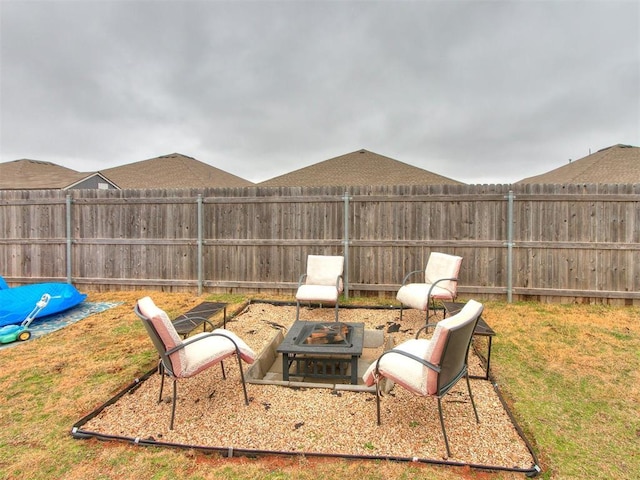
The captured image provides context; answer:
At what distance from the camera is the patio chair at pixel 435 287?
4.16m

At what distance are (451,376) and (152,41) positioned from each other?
32.1ft

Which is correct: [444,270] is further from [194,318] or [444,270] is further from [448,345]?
[194,318]

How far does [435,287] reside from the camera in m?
4.47

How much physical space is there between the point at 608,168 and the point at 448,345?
10.1 m

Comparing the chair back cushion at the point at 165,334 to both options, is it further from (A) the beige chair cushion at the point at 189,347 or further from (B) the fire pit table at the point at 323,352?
(B) the fire pit table at the point at 323,352

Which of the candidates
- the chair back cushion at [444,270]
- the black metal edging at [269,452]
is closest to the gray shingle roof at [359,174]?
the chair back cushion at [444,270]

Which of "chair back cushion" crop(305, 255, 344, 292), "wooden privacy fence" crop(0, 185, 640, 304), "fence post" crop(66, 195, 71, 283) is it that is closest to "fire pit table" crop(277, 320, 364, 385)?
"chair back cushion" crop(305, 255, 344, 292)

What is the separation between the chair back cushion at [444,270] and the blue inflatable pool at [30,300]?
229 inches

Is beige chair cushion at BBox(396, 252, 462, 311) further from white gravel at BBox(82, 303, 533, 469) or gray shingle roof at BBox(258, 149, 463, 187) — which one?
gray shingle roof at BBox(258, 149, 463, 187)

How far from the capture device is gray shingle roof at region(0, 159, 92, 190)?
10.6 metres

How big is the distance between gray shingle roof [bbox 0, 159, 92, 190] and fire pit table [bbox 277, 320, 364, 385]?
39.5ft

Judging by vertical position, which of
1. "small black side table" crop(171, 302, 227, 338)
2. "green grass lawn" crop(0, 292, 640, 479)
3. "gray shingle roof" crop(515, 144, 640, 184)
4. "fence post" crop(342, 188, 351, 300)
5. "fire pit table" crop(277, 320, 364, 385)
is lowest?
"green grass lawn" crop(0, 292, 640, 479)

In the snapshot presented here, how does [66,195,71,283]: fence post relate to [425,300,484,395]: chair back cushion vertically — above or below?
above

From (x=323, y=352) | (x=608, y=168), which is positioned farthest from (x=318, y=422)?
(x=608, y=168)
